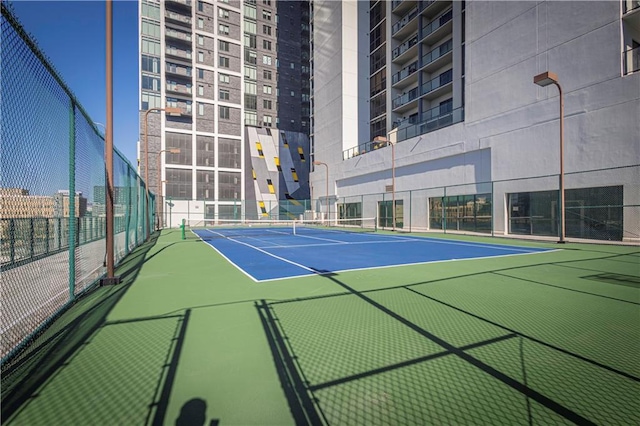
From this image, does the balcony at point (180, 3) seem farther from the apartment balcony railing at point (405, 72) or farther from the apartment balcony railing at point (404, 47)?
the apartment balcony railing at point (405, 72)

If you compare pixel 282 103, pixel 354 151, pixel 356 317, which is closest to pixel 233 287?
pixel 356 317

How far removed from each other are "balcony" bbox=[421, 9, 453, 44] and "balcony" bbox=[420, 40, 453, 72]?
1241 mm

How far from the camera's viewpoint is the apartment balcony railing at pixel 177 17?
47.7 m

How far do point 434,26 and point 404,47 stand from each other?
5514mm

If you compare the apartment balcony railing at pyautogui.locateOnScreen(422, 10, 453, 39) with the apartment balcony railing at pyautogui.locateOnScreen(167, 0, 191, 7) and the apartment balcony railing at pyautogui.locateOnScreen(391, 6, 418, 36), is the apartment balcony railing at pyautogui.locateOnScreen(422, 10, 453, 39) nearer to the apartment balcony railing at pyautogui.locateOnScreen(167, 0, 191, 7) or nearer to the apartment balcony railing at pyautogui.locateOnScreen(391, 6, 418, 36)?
the apartment balcony railing at pyautogui.locateOnScreen(391, 6, 418, 36)

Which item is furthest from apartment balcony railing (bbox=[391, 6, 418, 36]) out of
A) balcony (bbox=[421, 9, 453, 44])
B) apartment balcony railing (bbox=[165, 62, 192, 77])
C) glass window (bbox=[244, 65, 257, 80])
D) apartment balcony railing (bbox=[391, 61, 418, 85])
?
apartment balcony railing (bbox=[165, 62, 192, 77])

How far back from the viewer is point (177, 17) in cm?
4812

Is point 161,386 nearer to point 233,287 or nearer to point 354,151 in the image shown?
point 233,287

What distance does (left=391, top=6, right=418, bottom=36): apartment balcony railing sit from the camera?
1330 inches

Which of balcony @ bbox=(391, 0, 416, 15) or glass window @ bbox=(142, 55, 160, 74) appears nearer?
balcony @ bbox=(391, 0, 416, 15)

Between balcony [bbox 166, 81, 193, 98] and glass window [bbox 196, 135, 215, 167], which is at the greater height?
balcony [bbox 166, 81, 193, 98]

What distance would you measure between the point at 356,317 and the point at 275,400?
6.89 ft

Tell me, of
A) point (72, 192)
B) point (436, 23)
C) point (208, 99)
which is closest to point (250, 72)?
point (208, 99)

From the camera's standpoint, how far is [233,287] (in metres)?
6.38
